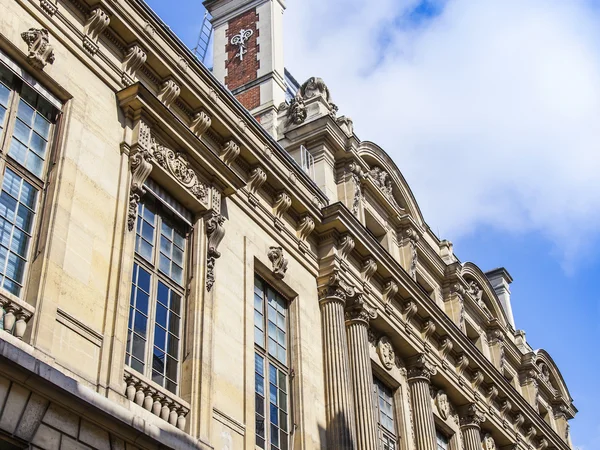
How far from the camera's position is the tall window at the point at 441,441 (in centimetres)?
2494

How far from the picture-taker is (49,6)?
1530 cm

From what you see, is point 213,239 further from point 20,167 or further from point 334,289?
point 334,289

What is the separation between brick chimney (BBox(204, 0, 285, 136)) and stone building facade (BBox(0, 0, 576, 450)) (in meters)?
2.33

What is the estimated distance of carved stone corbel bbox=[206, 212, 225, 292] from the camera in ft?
55.1

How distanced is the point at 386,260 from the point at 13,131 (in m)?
11.8

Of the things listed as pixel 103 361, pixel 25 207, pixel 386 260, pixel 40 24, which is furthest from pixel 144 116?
pixel 386 260

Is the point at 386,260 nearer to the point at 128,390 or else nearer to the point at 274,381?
the point at 274,381

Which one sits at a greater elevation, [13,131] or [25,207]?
[13,131]

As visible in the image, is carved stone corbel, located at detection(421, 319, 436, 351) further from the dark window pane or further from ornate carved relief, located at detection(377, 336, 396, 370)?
the dark window pane

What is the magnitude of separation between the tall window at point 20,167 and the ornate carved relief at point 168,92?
3187mm

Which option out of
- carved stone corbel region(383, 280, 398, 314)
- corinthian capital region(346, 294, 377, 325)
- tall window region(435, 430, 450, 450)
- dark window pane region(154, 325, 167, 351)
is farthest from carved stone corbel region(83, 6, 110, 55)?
tall window region(435, 430, 450, 450)

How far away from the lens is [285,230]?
20.5 m

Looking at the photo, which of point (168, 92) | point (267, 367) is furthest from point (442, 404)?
point (168, 92)

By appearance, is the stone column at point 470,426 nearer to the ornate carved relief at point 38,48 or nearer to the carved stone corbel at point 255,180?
the carved stone corbel at point 255,180
